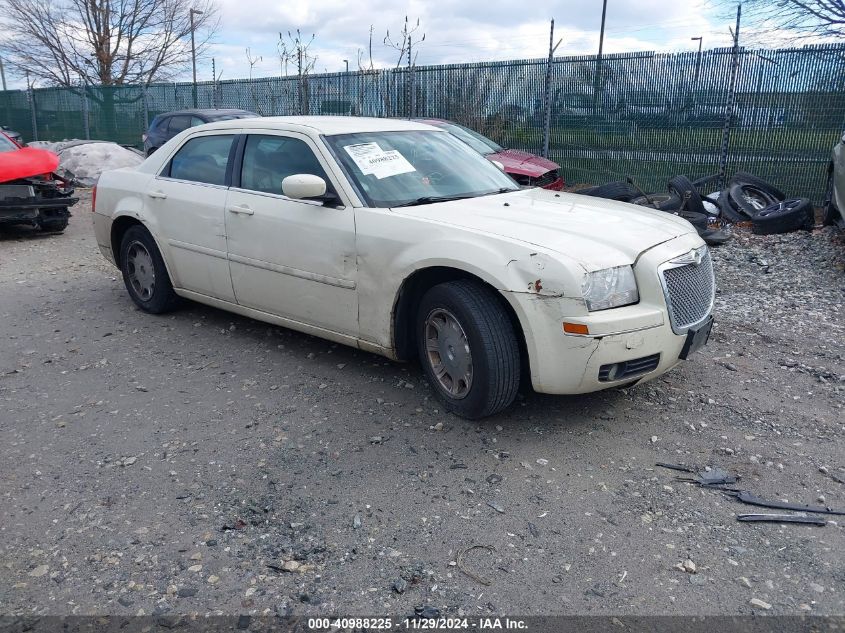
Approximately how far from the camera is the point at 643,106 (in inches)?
527

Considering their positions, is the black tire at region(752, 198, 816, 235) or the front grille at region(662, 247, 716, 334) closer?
the front grille at region(662, 247, 716, 334)

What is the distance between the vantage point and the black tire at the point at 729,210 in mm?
9969

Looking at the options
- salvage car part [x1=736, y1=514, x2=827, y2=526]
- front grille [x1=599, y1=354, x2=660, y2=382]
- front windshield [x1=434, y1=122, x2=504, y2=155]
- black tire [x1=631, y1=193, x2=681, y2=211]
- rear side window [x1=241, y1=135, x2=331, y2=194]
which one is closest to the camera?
salvage car part [x1=736, y1=514, x2=827, y2=526]

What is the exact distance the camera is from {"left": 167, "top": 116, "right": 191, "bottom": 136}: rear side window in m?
14.2

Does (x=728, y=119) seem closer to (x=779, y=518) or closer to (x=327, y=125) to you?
(x=327, y=125)

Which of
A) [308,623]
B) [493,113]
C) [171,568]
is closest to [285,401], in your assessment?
[171,568]

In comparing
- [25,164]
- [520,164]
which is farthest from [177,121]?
[520,164]

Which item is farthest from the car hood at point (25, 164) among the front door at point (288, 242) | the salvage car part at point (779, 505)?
the salvage car part at point (779, 505)

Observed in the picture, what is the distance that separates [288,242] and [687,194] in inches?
272

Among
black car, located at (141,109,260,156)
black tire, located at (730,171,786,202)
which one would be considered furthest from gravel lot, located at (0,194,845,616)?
black car, located at (141,109,260,156)

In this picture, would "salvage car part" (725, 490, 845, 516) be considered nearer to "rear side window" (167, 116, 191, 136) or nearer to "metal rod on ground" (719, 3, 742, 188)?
"metal rod on ground" (719, 3, 742, 188)

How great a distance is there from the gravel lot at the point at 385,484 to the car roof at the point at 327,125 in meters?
1.58

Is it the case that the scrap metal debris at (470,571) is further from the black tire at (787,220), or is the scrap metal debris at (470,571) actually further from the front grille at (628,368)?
the black tire at (787,220)

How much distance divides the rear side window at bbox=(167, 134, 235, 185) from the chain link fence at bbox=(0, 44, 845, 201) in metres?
9.39
